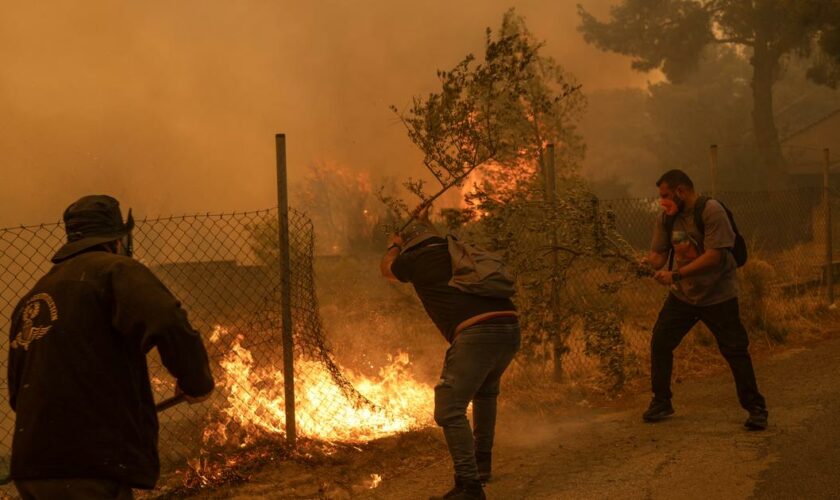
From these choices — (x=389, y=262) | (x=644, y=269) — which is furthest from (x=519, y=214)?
(x=389, y=262)

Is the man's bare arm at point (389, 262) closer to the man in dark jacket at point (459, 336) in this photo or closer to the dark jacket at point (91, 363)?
the man in dark jacket at point (459, 336)

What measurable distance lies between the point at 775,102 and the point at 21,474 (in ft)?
181

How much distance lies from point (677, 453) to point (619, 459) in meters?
0.35

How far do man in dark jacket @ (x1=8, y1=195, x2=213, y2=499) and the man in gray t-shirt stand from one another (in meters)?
3.59

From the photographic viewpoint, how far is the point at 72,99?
633 inches

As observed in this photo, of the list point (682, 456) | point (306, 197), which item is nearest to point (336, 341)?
point (682, 456)

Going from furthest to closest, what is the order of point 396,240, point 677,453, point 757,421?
point 757,421 < point 677,453 < point 396,240

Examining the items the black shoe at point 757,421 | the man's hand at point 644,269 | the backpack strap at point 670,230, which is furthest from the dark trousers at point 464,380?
the man's hand at point 644,269

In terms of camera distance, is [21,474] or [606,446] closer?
[21,474]

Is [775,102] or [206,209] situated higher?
[775,102]

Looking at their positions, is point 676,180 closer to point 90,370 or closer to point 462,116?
point 462,116

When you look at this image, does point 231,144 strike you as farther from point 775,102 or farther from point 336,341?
point 775,102

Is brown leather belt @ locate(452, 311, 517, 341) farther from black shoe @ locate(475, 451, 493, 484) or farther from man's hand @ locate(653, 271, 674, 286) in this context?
man's hand @ locate(653, 271, 674, 286)

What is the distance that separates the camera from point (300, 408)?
547cm
